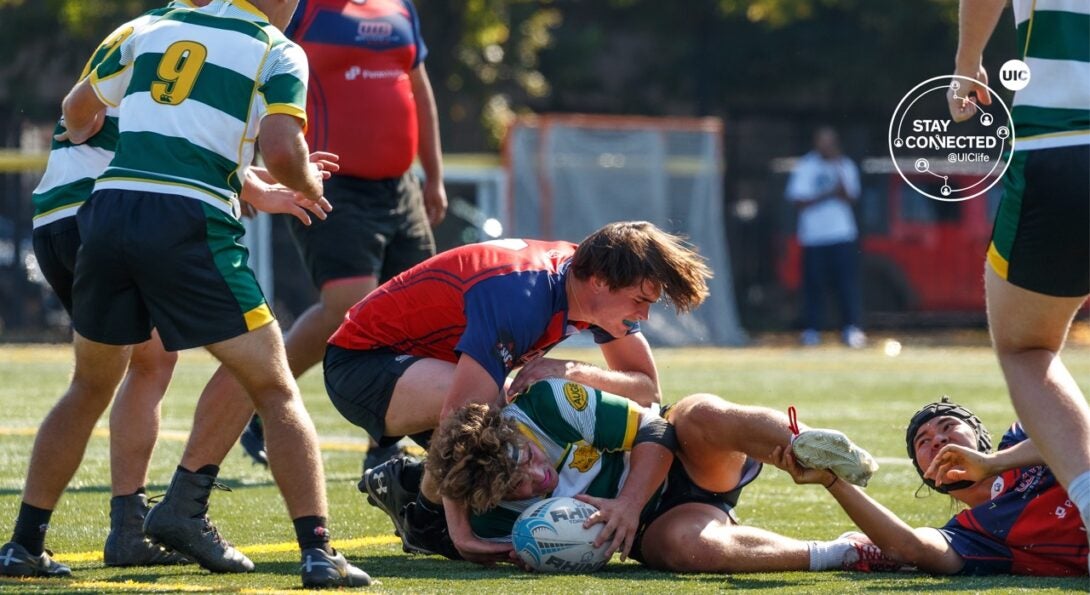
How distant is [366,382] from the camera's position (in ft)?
18.8

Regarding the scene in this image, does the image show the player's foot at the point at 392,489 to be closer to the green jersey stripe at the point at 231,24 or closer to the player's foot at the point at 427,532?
the player's foot at the point at 427,532

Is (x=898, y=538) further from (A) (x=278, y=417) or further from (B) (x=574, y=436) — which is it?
(A) (x=278, y=417)

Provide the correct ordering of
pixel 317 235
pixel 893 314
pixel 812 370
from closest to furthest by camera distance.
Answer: pixel 317 235, pixel 812 370, pixel 893 314

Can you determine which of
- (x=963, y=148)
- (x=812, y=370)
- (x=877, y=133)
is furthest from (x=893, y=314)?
(x=963, y=148)

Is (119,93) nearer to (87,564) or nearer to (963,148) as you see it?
(87,564)

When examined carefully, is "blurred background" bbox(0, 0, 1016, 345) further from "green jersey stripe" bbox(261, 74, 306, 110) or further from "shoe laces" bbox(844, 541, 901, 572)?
"green jersey stripe" bbox(261, 74, 306, 110)

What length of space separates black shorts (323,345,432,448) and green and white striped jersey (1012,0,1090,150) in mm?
2365

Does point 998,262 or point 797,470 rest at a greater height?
point 998,262

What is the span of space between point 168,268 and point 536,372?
55.7 inches

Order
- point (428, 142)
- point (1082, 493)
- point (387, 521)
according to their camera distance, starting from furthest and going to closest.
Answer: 1. point (428, 142)
2. point (387, 521)
3. point (1082, 493)

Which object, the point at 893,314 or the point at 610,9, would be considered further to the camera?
the point at 610,9

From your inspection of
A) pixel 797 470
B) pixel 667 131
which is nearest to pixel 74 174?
pixel 797 470

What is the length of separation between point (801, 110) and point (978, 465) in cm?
2329

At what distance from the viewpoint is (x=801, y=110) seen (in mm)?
27922
